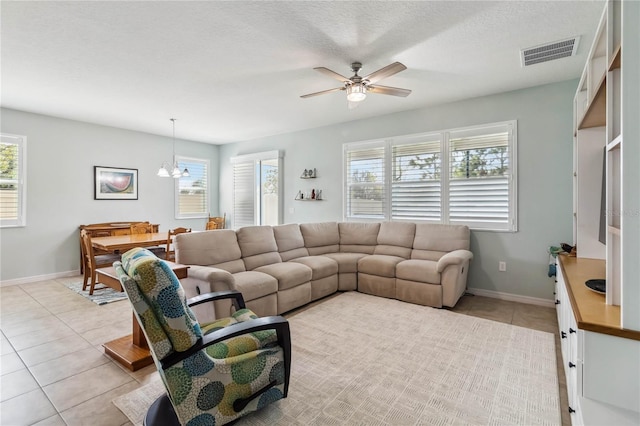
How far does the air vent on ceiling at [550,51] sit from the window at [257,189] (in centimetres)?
436

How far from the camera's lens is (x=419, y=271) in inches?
148

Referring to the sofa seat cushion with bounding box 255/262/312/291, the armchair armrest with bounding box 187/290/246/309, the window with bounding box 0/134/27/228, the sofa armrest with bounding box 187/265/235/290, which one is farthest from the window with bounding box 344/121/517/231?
the window with bounding box 0/134/27/228

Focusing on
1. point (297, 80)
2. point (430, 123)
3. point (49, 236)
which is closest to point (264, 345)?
point (297, 80)

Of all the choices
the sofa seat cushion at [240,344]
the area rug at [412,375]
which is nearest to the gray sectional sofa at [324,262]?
the area rug at [412,375]

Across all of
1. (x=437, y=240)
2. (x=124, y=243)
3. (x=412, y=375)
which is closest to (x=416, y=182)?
(x=437, y=240)

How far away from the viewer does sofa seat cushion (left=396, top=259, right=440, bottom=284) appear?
365 cm

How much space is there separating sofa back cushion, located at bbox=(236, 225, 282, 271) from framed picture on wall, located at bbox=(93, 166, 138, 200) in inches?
132

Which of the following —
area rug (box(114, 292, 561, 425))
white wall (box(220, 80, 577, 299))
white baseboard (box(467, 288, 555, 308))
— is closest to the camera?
area rug (box(114, 292, 561, 425))

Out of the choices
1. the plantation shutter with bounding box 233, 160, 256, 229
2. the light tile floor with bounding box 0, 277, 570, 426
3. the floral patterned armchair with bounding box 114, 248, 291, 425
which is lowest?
the light tile floor with bounding box 0, 277, 570, 426

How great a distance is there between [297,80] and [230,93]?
39.1 inches

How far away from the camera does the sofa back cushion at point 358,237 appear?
485 cm

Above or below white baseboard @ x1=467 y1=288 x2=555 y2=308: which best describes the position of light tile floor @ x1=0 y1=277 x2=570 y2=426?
below

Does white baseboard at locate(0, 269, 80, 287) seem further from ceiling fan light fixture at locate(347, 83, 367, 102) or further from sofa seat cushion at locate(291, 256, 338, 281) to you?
ceiling fan light fixture at locate(347, 83, 367, 102)

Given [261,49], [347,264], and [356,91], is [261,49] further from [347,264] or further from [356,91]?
[347,264]
